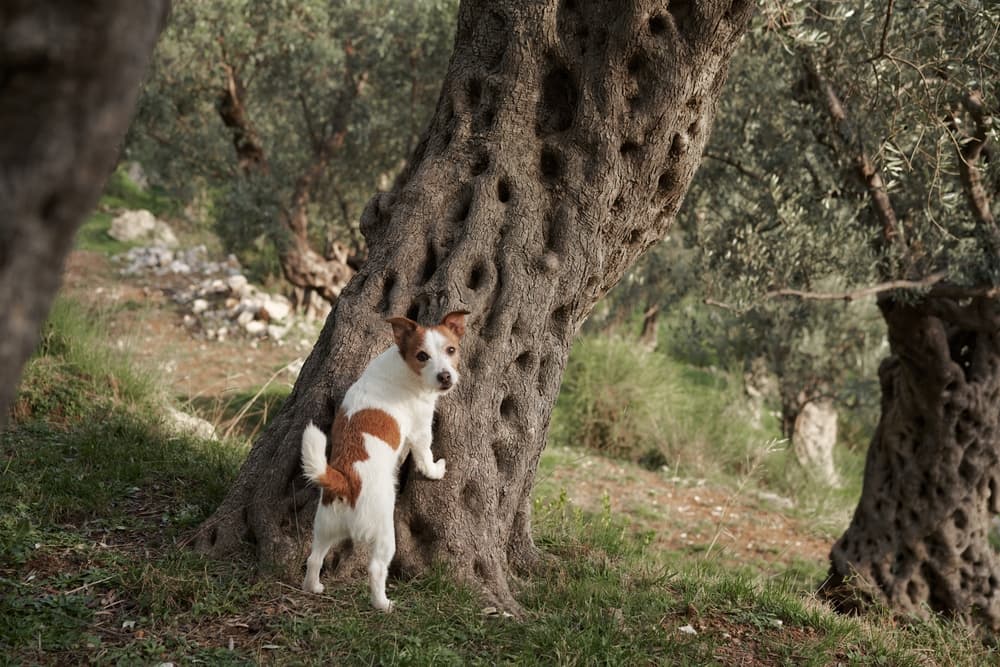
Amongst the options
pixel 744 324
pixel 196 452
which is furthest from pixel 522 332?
pixel 744 324

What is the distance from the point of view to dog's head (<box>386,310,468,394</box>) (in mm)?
4270

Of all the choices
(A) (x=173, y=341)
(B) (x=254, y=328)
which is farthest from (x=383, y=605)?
(B) (x=254, y=328)

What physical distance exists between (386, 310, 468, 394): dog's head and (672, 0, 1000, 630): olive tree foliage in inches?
163

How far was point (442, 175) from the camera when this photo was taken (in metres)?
5.45

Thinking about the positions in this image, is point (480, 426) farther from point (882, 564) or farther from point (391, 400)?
point (882, 564)

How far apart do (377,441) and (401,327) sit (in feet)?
1.84

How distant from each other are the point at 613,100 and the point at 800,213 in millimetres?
3415

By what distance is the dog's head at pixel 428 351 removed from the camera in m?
4.27


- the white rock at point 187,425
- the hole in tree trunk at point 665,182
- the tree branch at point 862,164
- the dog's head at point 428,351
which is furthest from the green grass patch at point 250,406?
the tree branch at point 862,164

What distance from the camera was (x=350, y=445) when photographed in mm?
4270

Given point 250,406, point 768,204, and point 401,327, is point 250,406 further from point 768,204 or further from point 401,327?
point 401,327

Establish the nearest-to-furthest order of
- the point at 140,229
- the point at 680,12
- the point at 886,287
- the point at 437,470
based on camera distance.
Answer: the point at 437,470 < the point at 680,12 < the point at 886,287 < the point at 140,229

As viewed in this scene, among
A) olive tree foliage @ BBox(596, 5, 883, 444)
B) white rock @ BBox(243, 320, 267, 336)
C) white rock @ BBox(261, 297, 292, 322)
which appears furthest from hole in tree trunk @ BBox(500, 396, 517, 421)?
white rock @ BBox(261, 297, 292, 322)

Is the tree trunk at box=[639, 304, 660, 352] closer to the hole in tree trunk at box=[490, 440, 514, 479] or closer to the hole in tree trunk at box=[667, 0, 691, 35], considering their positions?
the hole in tree trunk at box=[667, 0, 691, 35]
